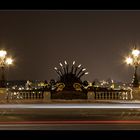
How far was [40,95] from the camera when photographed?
38906 millimetres

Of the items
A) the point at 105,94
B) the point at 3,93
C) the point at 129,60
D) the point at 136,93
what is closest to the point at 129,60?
the point at 129,60

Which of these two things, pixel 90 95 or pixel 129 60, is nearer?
pixel 129 60

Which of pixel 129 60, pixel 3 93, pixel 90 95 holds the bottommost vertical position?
pixel 90 95

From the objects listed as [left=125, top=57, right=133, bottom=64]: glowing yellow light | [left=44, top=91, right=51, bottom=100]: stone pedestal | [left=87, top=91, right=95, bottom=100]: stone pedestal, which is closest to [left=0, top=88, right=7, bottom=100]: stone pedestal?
[left=44, top=91, right=51, bottom=100]: stone pedestal

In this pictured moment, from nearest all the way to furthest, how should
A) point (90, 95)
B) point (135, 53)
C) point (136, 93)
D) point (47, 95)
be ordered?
point (136, 93), point (135, 53), point (47, 95), point (90, 95)

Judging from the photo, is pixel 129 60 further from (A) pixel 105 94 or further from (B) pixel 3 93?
(B) pixel 3 93

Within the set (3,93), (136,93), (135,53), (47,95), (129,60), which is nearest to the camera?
(3,93)

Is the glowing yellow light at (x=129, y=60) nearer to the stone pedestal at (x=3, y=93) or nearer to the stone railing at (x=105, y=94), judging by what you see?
the stone railing at (x=105, y=94)

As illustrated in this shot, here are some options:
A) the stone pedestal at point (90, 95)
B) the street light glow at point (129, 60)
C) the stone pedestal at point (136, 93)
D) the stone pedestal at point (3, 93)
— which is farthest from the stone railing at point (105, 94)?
the stone pedestal at point (3, 93)

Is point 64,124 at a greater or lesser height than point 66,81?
lesser
